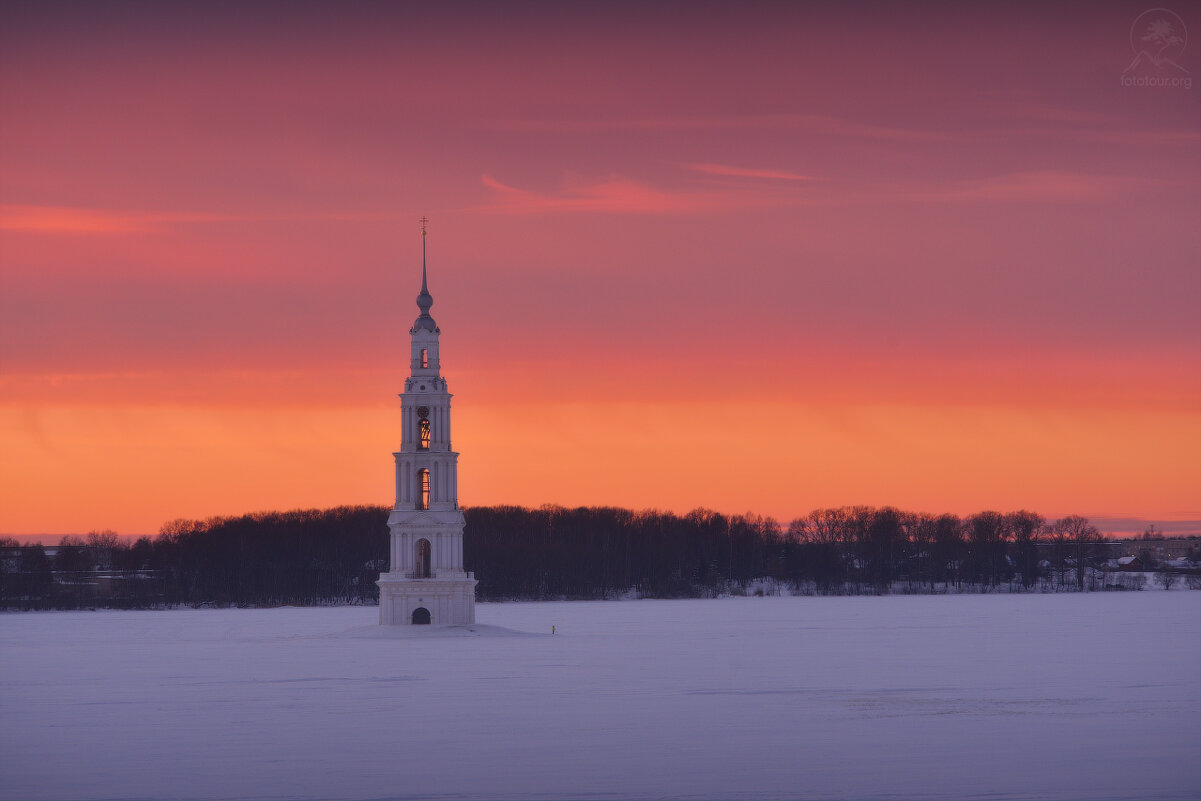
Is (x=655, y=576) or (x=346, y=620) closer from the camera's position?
(x=346, y=620)

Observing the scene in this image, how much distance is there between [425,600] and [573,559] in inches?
3136

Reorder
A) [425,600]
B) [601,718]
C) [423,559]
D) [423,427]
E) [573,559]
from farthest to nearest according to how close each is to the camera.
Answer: [573,559]
[423,559]
[423,427]
[425,600]
[601,718]

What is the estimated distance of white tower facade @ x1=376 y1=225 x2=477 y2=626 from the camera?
63.8 m

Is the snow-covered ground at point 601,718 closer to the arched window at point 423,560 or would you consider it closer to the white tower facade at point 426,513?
the white tower facade at point 426,513

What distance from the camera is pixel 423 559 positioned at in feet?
218

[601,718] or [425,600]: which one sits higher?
[425,600]

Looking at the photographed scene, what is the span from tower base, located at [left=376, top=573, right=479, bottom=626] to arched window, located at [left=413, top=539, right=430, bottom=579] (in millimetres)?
1262

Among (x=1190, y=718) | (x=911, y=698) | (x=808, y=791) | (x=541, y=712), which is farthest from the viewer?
(x=911, y=698)

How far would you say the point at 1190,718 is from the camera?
1284 inches

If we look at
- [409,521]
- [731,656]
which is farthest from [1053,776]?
[409,521]

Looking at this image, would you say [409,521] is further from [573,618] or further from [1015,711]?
[1015,711]

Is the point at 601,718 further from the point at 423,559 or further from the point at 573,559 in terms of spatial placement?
the point at 573,559

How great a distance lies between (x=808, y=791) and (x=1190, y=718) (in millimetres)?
11439

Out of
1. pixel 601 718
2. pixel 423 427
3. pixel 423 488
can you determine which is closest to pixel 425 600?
pixel 423 488
